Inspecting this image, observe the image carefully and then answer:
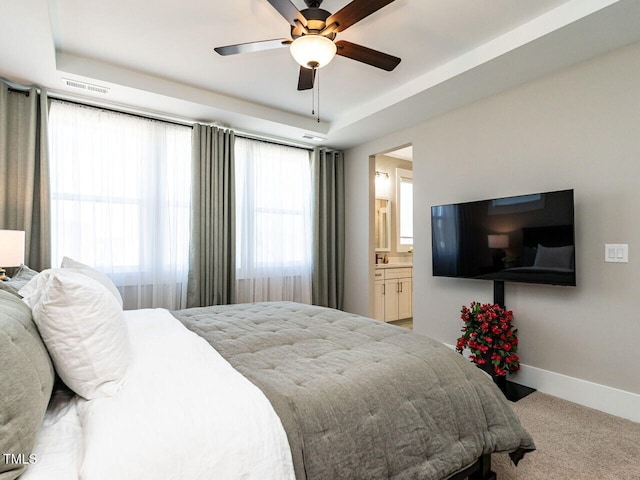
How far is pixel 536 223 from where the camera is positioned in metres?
2.73

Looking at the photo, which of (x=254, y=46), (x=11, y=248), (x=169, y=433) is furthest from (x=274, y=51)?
(x=169, y=433)

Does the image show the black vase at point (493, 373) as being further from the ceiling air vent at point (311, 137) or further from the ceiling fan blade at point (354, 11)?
the ceiling air vent at point (311, 137)

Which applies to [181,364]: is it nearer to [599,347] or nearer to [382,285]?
[599,347]

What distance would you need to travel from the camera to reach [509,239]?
2.91m

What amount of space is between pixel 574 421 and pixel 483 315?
0.89 metres

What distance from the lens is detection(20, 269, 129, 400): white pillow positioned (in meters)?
1.04

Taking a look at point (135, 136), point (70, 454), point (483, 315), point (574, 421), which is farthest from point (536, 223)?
point (135, 136)

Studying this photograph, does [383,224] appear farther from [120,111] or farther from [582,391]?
[120,111]

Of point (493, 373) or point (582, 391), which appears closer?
point (582, 391)

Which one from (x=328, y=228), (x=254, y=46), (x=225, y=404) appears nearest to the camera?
(x=225, y=404)

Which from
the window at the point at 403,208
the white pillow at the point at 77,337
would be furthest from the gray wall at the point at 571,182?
the white pillow at the point at 77,337

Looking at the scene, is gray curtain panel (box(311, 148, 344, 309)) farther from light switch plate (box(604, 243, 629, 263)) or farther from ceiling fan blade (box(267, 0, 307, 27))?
light switch plate (box(604, 243, 629, 263))

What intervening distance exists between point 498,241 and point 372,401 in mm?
2289

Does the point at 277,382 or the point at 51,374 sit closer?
the point at 51,374
